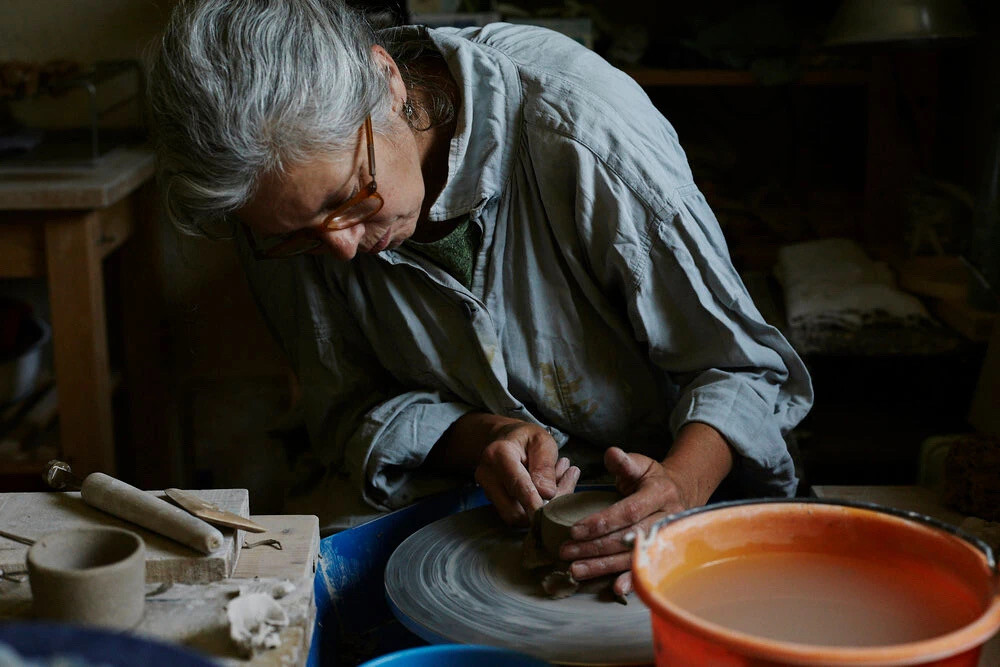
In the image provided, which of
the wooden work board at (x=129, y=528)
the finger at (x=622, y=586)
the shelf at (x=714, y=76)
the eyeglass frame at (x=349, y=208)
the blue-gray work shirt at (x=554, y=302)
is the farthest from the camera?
the shelf at (x=714, y=76)

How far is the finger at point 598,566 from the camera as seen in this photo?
1.01 m

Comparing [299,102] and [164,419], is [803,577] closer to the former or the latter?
[299,102]

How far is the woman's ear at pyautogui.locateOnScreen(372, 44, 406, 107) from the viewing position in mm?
1266

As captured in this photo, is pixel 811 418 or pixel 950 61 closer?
pixel 811 418

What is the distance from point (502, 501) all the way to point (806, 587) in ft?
1.66

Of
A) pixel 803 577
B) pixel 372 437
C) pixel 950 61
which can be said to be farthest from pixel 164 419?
pixel 950 61

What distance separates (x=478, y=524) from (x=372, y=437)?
0.29 m

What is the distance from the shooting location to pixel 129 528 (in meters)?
0.90

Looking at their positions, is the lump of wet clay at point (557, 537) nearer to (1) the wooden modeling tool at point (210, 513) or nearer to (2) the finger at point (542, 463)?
(2) the finger at point (542, 463)

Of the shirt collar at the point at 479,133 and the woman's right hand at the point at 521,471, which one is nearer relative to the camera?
the woman's right hand at the point at 521,471

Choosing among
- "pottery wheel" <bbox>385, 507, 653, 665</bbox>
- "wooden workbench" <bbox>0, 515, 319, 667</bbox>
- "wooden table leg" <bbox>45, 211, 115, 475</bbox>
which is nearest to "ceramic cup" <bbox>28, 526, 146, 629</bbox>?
"wooden workbench" <bbox>0, 515, 319, 667</bbox>

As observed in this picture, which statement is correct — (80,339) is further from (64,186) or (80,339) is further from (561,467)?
(561,467)

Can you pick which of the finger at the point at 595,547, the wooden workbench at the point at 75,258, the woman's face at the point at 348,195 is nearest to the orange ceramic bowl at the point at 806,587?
the finger at the point at 595,547

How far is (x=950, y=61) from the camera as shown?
2865 mm
